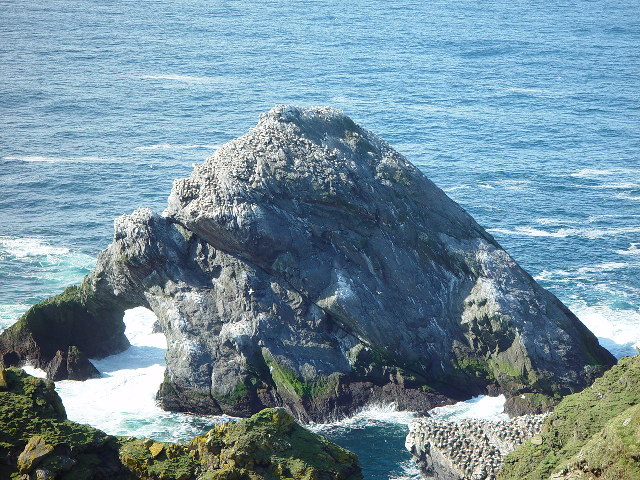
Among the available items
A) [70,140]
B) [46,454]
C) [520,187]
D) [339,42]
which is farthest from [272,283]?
[339,42]

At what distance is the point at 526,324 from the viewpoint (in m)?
63.1

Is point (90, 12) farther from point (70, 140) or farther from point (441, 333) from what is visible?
point (441, 333)

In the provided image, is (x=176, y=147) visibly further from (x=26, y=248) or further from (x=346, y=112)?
(x=26, y=248)

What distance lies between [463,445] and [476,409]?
30.7 feet

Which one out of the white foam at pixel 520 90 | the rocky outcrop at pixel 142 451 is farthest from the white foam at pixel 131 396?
the white foam at pixel 520 90

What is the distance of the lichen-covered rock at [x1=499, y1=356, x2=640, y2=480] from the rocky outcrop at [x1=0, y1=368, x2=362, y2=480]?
8939 mm

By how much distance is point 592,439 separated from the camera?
40656 mm

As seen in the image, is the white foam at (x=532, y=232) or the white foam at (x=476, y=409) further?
the white foam at (x=532, y=232)

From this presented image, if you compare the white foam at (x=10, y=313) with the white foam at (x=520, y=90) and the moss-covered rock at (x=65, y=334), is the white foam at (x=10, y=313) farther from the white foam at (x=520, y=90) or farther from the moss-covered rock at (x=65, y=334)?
the white foam at (x=520, y=90)

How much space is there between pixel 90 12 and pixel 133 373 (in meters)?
142

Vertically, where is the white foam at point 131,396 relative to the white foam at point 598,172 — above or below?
below

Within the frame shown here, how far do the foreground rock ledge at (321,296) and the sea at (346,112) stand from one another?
2.64 m

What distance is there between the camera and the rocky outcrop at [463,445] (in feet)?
169

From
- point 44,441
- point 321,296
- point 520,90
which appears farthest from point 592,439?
point 520,90
